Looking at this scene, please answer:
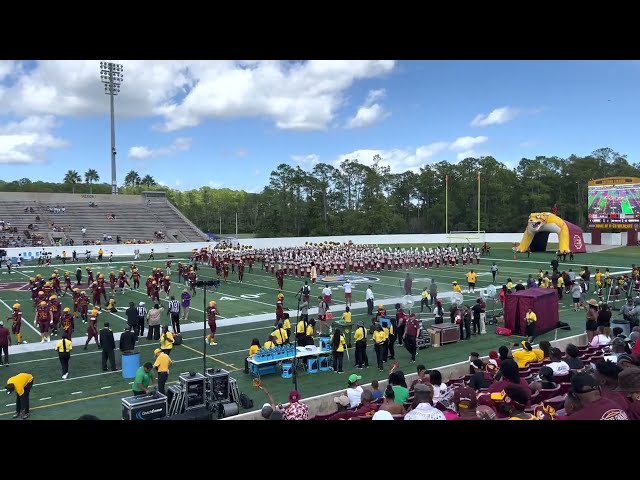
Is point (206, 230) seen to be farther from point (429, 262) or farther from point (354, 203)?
point (429, 262)

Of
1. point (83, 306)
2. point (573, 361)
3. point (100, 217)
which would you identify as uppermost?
point (100, 217)

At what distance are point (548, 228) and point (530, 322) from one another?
97.5 feet

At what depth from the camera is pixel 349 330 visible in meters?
14.8

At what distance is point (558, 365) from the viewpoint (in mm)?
8133

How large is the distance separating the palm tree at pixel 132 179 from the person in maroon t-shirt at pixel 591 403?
129 metres

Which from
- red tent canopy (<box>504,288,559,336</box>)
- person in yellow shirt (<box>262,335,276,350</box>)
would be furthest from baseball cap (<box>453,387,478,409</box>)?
red tent canopy (<box>504,288,559,336</box>)

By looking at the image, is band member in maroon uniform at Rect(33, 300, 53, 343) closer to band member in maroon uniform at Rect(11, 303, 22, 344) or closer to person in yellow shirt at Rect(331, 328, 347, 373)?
band member in maroon uniform at Rect(11, 303, 22, 344)

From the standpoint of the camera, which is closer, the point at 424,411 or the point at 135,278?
the point at 424,411

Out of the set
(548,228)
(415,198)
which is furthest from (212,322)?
(415,198)

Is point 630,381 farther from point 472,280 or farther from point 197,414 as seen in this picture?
point 472,280

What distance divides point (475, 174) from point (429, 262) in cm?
5622

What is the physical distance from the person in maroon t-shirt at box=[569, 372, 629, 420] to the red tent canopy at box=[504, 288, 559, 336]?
12.0 metres
